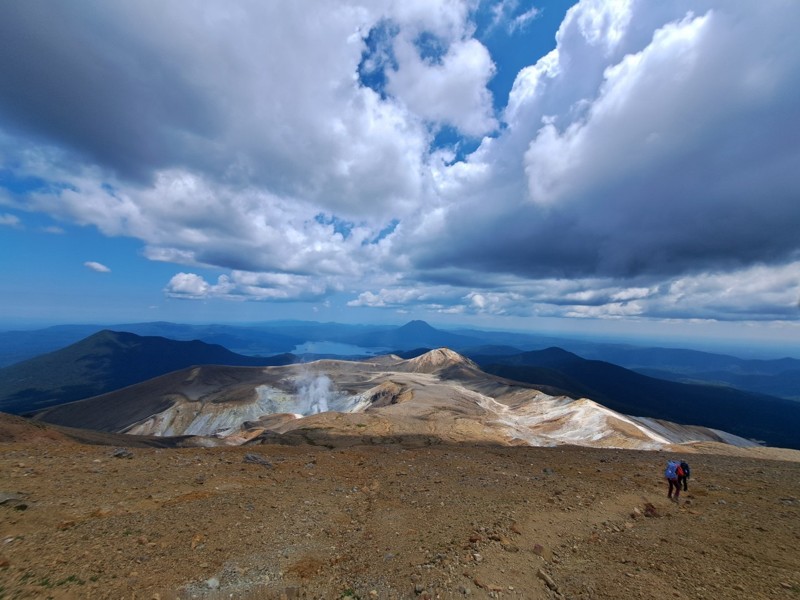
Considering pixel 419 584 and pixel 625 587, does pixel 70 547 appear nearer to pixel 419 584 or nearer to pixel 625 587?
pixel 419 584

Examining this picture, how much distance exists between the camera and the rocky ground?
704 cm

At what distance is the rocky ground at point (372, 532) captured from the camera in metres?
7.04

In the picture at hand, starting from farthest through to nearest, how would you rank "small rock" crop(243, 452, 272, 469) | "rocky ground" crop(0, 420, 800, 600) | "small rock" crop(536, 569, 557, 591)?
"small rock" crop(243, 452, 272, 469) < "small rock" crop(536, 569, 557, 591) < "rocky ground" crop(0, 420, 800, 600)

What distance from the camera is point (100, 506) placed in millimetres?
9922

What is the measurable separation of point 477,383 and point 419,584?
356 feet

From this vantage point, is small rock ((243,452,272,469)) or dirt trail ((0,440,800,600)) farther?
small rock ((243,452,272,469))

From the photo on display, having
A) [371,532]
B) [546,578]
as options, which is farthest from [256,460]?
[546,578]

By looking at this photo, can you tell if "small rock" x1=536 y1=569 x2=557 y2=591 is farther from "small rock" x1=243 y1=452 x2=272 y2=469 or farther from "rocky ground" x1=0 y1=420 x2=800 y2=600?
"small rock" x1=243 y1=452 x2=272 y2=469

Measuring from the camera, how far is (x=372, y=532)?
9680 millimetres

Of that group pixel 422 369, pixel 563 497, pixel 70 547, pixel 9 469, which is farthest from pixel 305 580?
pixel 422 369

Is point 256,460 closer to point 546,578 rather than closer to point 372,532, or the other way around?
point 372,532

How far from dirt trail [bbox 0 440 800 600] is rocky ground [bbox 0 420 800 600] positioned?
1.9 inches

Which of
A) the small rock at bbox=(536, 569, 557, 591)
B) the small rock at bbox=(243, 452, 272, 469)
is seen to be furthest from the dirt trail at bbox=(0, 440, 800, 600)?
the small rock at bbox=(243, 452, 272, 469)

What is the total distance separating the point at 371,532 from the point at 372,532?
0.03 metres
